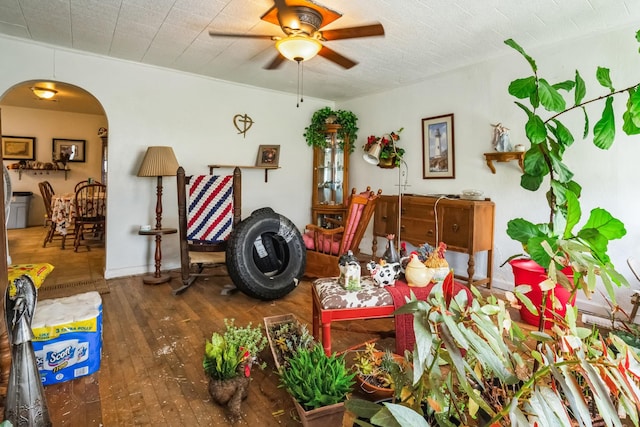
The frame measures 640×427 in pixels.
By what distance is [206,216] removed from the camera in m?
3.68

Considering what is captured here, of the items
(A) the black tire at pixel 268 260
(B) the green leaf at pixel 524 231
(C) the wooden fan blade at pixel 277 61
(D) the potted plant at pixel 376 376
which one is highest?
(C) the wooden fan blade at pixel 277 61

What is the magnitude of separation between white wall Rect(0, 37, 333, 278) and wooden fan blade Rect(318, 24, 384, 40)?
241 centimetres

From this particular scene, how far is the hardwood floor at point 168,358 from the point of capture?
171cm

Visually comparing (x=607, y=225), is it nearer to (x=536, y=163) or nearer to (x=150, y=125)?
(x=536, y=163)

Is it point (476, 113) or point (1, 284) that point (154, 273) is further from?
point (476, 113)

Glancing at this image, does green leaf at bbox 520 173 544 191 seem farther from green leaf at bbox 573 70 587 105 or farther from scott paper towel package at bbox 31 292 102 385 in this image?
scott paper towel package at bbox 31 292 102 385

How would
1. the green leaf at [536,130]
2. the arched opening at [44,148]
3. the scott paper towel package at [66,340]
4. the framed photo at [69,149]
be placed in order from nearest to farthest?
1. the green leaf at [536,130]
2. the scott paper towel package at [66,340]
3. the arched opening at [44,148]
4. the framed photo at [69,149]

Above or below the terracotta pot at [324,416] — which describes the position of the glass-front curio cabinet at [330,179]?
above

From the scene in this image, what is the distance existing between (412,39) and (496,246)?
2.37 m

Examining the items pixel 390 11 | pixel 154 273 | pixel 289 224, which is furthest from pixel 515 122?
pixel 154 273

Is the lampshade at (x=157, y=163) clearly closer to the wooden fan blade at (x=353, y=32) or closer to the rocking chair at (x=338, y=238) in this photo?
the rocking chair at (x=338, y=238)

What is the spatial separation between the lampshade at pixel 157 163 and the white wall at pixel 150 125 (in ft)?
1.27

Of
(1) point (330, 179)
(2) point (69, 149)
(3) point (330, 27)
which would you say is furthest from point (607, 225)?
(2) point (69, 149)

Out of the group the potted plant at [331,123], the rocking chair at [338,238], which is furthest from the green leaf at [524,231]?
the potted plant at [331,123]
